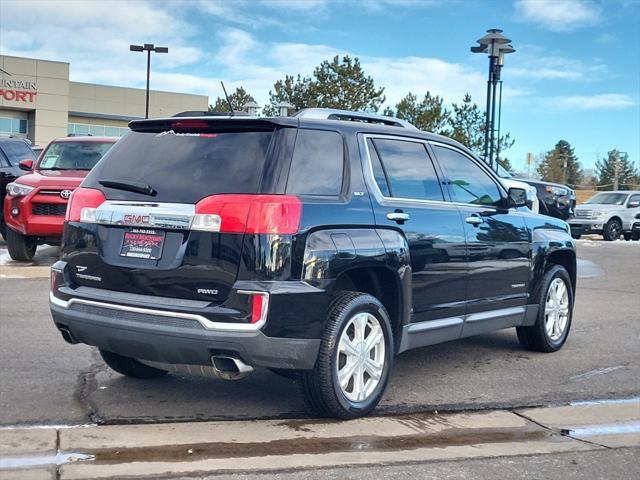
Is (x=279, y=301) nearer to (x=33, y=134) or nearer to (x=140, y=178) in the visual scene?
(x=140, y=178)

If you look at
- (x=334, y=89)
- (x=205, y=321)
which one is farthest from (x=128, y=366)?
(x=334, y=89)

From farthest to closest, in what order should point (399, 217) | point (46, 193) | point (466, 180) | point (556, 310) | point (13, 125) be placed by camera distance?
point (13, 125), point (46, 193), point (556, 310), point (466, 180), point (399, 217)

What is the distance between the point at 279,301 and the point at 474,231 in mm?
2172

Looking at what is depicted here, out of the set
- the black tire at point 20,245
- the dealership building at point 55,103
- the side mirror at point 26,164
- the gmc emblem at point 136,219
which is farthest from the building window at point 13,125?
the gmc emblem at point 136,219

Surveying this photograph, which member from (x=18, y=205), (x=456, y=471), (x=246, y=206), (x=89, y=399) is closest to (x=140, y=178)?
(x=246, y=206)

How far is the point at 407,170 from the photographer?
5.65 meters

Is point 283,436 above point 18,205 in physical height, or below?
below

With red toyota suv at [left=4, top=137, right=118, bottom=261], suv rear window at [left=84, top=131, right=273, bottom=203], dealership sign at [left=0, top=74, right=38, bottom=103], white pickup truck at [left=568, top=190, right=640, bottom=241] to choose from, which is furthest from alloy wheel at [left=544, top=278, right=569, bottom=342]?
dealership sign at [left=0, top=74, right=38, bottom=103]

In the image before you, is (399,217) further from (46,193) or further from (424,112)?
(424,112)

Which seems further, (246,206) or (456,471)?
(246,206)

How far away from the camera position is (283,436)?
184 inches

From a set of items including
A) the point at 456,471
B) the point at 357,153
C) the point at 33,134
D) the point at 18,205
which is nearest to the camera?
the point at 456,471

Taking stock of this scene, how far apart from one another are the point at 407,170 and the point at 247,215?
1.57m

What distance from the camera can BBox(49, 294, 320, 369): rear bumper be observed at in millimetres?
4438
